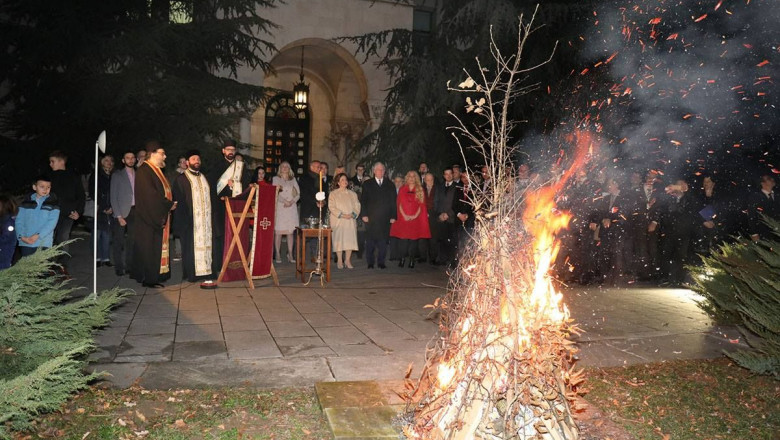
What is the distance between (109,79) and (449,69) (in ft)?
27.2

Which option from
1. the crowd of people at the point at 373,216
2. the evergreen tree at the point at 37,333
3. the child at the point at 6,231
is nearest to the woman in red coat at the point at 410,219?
the crowd of people at the point at 373,216

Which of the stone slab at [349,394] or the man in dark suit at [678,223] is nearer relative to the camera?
the stone slab at [349,394]

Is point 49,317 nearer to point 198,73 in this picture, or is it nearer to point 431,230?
point 431,230

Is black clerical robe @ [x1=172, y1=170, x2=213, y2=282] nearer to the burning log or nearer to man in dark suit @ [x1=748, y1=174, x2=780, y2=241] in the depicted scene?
the burning log

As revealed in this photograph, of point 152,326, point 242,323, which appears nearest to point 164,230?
point 152,326

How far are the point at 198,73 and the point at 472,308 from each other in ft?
46.5

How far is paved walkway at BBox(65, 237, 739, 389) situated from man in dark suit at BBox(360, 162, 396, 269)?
2.16m

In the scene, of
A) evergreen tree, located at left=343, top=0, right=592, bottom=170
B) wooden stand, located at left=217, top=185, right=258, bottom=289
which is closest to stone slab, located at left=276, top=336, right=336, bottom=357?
wooden stand, located at left=217, top=185, right=258, bottom=289

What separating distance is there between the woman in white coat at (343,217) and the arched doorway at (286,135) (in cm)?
1415

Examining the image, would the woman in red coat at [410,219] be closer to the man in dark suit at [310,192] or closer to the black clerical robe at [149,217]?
the man in dark suit at [310,192]

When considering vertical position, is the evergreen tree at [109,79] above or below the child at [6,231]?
above

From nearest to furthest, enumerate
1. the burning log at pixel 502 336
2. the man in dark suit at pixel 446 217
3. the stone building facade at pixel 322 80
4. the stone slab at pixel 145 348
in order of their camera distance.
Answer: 1. the burning log at pixel 502 336
2. the stone slab at pixel 145 348
3. the man in dark suit at pixel 446 217
4. the stone building facade at pixel 322 80

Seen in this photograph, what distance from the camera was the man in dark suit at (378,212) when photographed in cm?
1265

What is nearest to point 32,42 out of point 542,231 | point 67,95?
point 67,95
